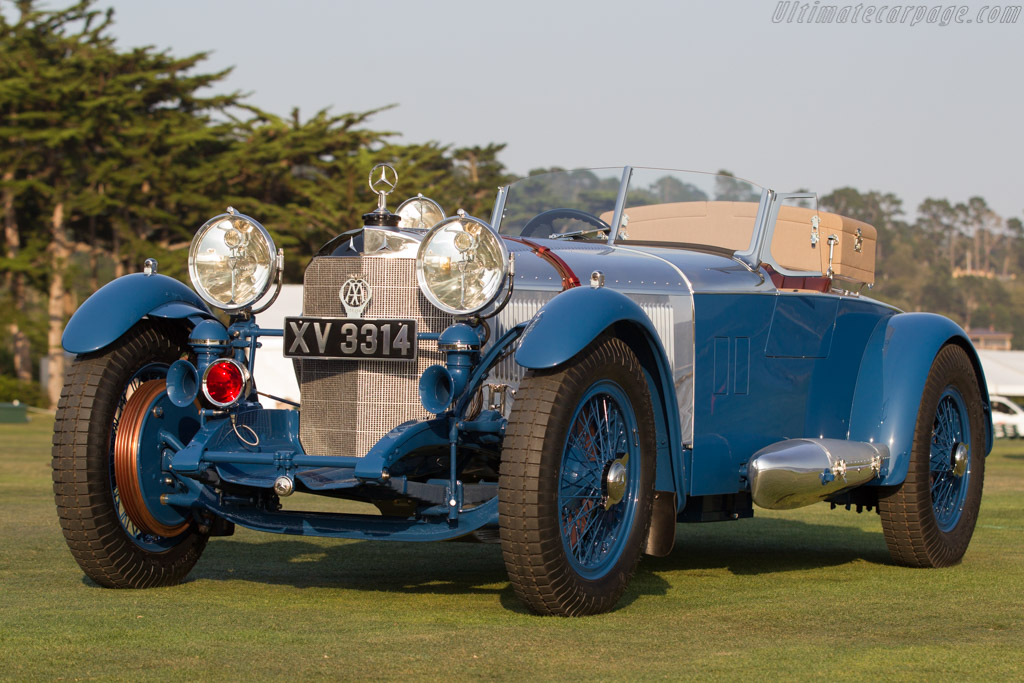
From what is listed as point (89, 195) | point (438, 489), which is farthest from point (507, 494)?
point (89, 195)

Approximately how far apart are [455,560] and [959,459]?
2.87 metres

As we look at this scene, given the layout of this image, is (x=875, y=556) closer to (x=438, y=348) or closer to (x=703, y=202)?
(x=703, y=202)

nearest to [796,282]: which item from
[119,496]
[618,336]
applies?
[618,336]

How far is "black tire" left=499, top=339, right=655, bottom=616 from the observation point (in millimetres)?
4770

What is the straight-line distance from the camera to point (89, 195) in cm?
4609

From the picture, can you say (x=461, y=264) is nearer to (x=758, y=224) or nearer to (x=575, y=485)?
(x=575, y=485)

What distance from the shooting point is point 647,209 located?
22.9 feet

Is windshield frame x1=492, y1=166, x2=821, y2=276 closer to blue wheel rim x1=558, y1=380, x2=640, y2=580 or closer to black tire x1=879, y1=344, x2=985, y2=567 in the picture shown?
black tire x1=879, y1=344, x2=985, y2=567

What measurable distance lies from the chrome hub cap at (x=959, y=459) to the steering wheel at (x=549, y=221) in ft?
7.74

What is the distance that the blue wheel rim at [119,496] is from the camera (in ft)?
18.6

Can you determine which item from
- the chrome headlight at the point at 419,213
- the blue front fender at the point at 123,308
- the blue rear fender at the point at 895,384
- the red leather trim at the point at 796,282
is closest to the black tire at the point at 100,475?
the blue front fender at the point at 123,308

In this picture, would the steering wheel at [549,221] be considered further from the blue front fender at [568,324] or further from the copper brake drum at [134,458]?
the copper brake drum at [134,458]

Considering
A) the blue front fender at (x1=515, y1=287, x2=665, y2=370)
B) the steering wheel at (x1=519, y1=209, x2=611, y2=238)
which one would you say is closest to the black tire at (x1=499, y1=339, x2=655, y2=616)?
the blue front fender at (x1=515, y1=287, x2=665, y2=370)

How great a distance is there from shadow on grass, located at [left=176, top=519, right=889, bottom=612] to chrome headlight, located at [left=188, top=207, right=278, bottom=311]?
1.38 meters
